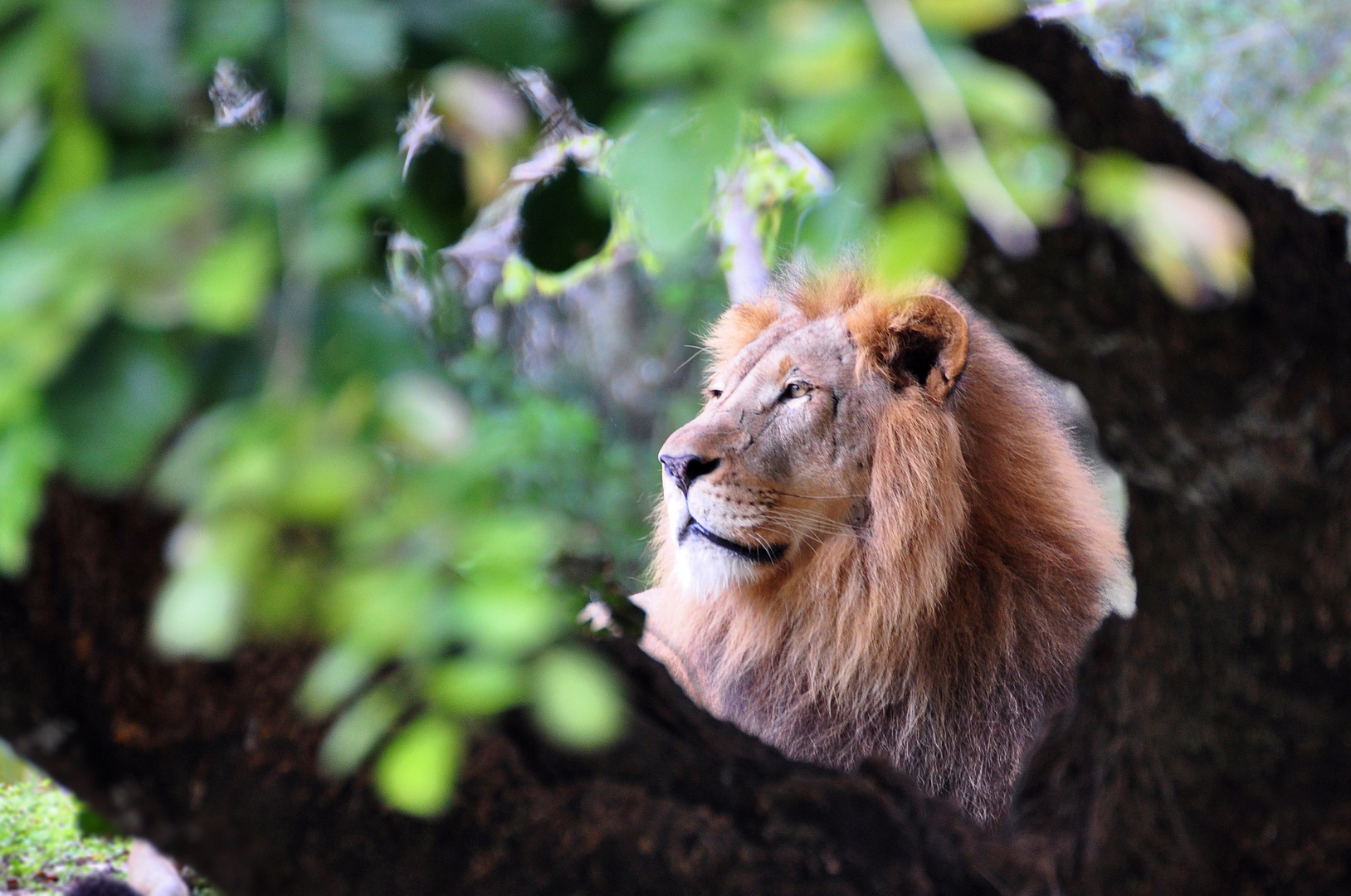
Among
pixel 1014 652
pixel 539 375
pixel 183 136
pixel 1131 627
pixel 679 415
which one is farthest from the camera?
pixel 539 375

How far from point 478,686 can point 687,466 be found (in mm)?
1842

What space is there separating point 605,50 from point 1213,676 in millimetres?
889

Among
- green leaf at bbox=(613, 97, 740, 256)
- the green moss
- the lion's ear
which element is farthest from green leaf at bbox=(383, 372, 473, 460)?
the green moss

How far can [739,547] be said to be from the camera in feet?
8.02

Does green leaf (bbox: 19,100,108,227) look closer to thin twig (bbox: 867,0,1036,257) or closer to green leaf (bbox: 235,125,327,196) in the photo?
green leaf (bbox: 235,125,327,196)

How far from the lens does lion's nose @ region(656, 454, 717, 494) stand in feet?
7.86

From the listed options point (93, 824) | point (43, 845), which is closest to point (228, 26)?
point (93, 824)

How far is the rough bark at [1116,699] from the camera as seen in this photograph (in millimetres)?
1142

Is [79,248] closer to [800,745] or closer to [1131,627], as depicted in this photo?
[1131,627]

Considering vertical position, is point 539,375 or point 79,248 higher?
point 79,248

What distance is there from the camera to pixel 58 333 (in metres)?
0.56

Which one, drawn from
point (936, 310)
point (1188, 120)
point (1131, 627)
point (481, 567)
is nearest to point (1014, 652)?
point (936, 310)

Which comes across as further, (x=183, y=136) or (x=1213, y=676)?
(x=1213, y=676)

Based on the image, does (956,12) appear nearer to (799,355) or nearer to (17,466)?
(17,466)
